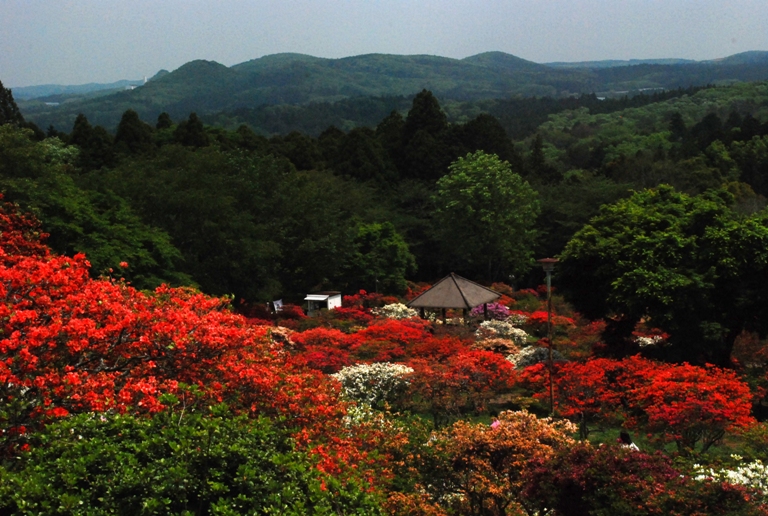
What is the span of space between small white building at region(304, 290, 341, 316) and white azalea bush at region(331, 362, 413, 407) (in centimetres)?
1330

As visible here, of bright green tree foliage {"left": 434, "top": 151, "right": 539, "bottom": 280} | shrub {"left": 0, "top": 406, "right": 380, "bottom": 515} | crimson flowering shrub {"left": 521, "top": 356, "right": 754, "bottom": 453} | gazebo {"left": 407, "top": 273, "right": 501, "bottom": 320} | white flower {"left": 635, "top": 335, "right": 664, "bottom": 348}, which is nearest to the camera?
shrub {"left": 0, "top": 406, "right": 380, "bottom": 515}

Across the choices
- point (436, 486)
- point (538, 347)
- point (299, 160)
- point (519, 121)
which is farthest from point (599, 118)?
point (436, 486)

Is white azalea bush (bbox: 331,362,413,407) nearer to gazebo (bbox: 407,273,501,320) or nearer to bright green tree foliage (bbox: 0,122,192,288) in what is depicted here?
bright green tree foliage (bbox: 0,122,192,288)

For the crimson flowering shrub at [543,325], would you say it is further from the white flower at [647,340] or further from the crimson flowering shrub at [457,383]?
the crimson flowering shrub at [457,383]

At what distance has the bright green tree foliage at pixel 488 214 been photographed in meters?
33.0

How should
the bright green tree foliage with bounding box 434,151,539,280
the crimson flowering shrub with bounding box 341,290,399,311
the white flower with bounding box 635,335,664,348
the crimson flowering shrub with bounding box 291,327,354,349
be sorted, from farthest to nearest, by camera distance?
1. the bright green tree foliage with bounding box 434,151,539,280
2. the crimson flowering shrub with bounding box 341,290,399,311
3. the white flower with bounding box 635,335,664,348
4. the crimson flowering shrub with bounding box 291,327,354,349

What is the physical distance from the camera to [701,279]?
50.3 ft

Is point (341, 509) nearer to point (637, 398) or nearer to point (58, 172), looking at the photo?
point (637, 398)

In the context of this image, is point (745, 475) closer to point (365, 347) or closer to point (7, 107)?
point (365, 347)

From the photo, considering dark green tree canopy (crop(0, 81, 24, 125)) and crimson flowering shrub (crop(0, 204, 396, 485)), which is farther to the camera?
dark green tree canopy (crop(0, 81, 24, 125))

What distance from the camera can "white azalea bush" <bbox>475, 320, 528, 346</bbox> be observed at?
21812 millimetres

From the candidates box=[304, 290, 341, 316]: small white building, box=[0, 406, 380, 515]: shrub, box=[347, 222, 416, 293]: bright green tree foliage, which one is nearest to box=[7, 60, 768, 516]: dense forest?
box=[0, 406, 380, 515]: shrub

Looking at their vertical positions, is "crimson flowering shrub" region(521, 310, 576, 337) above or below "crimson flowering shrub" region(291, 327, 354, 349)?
below

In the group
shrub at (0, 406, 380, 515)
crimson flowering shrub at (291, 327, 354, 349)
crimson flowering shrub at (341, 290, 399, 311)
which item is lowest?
crimson flowering shrub at (341, 290, 399, 311)
